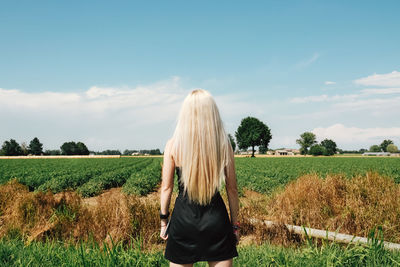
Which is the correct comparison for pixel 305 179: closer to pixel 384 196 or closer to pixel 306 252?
pixel 384 196

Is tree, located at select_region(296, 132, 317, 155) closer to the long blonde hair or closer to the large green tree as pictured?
the large green tree

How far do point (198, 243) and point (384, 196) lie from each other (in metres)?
7.37

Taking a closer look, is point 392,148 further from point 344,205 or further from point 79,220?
point 79,220

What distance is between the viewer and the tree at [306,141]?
136125 mm

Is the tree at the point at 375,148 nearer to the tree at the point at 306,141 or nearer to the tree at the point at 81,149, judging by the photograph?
the tree at the point at 306,141


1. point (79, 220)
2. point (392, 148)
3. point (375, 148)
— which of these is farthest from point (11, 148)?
point (375, 148)

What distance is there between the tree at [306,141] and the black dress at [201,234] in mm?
142989

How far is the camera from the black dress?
2.47 m

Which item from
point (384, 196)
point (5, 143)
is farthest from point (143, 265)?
point (5, 143)

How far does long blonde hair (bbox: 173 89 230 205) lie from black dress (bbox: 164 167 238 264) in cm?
12

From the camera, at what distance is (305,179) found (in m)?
9.48

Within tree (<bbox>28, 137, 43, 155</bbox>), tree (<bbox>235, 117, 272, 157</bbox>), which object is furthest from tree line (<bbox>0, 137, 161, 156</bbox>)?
tree (<bbox>235, 117, 272, 157</bbox>)

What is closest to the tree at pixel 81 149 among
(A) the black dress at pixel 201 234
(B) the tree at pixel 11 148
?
Result: (B) the tree at pixel 11 148

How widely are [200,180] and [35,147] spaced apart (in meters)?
141
